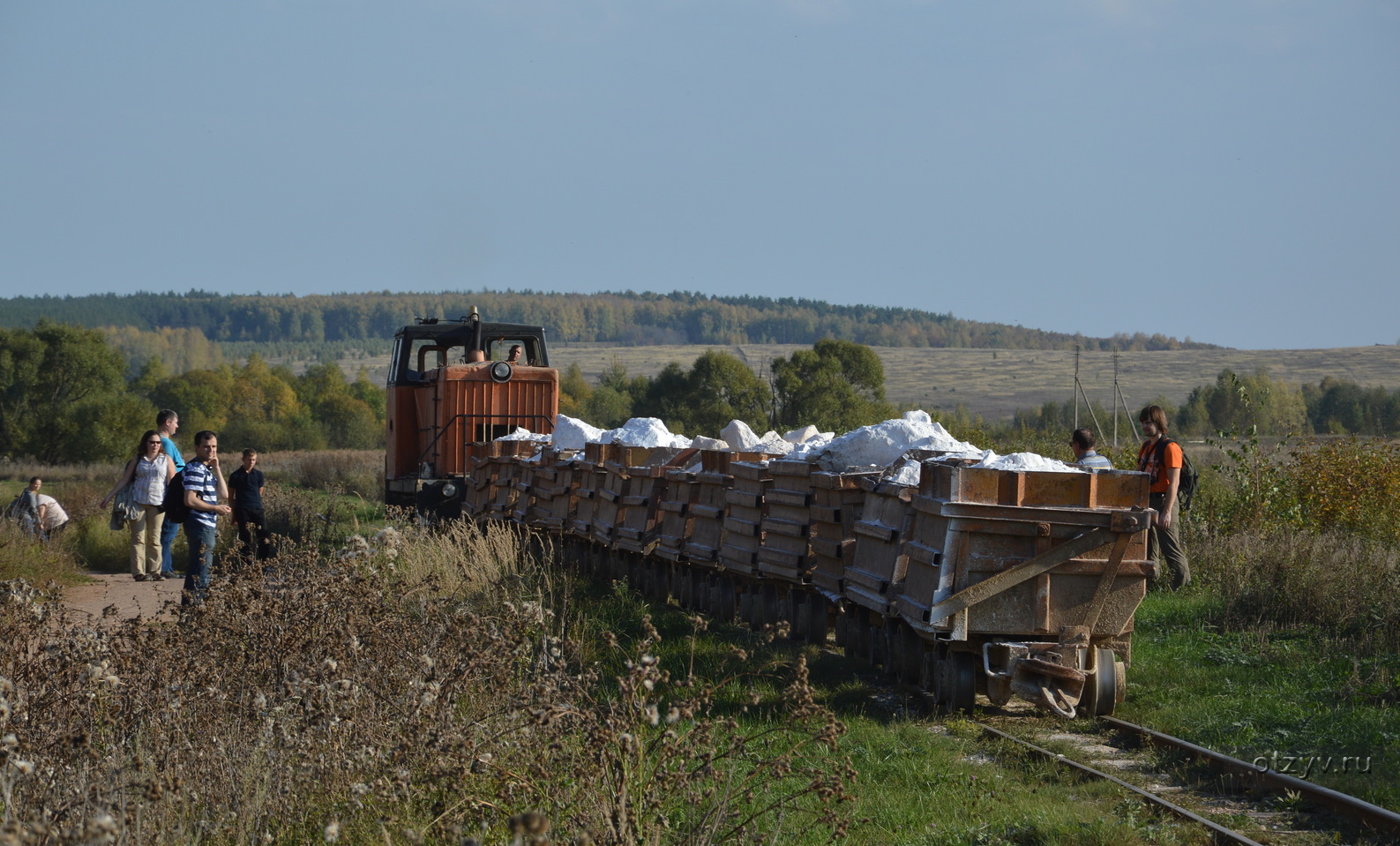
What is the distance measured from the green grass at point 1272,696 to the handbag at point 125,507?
1052 cm

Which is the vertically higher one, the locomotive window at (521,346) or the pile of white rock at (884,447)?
the locomotive window at (521,346)

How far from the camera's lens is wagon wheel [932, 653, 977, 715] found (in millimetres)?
7863

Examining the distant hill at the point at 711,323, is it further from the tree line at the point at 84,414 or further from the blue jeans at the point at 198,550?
the blue jeans at the point at 198,550

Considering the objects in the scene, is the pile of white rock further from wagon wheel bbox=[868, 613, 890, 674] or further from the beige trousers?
the beige trousers

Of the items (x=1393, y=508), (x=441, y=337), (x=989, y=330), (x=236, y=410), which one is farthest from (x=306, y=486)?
(x=989, y=330)

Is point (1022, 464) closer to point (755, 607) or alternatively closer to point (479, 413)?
point (755, 607)

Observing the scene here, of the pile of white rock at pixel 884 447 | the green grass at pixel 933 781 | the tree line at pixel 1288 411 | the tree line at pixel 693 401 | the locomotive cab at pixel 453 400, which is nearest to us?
the green grass at pixel 933 781

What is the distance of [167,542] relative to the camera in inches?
530

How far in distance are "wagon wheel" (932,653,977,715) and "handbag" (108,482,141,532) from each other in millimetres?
9586

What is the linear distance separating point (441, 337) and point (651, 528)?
8570mm

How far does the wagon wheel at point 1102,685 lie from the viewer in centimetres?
803

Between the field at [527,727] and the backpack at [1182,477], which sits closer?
the field at [527,727]

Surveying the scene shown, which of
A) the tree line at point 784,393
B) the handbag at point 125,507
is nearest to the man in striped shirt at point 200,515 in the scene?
the handbag at point 125,507

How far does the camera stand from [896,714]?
7.98 m
